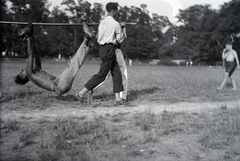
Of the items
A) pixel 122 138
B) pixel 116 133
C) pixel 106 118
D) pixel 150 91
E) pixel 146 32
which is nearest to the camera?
pixel 122 138

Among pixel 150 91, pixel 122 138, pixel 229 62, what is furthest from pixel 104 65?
pixel 229 62

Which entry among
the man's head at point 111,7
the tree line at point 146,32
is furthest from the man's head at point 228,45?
the tree line at point 146,32

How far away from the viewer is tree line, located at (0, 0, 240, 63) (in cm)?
4947

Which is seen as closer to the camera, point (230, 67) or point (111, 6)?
point (111, 6)

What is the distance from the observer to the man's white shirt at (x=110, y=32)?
6.48m

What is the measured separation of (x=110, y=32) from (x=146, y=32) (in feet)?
300

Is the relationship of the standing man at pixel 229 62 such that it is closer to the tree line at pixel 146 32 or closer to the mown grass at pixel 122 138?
the mown grass at pixel 122 138

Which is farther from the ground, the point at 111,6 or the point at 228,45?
the point at 111,6

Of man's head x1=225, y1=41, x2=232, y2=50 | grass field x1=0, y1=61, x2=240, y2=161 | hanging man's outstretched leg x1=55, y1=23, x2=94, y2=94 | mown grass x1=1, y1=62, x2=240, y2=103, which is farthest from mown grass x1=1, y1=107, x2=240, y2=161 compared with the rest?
man's head x1=225, y1=41, x2=232, y2=50

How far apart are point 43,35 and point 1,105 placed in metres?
68.6

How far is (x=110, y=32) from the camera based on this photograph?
6496mm

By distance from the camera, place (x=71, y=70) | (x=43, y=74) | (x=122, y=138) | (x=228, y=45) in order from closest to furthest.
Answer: (x=122, y=138)
(x=71, y=70)
(x=43, y=74)
(x=228, y=45)

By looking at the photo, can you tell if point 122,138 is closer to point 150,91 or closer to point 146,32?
point 150,91

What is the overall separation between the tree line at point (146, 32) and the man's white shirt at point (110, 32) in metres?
37.7
